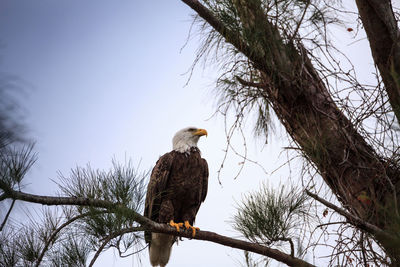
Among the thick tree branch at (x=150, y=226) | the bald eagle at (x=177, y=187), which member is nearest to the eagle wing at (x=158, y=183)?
the bald eagle at (x=177, y=187)

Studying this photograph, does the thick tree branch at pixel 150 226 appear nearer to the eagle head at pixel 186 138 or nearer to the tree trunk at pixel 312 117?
the tree trunk at pixel 312 117

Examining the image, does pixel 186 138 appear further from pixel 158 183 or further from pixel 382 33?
pixel 382 33

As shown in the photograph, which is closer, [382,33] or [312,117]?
[382,33]

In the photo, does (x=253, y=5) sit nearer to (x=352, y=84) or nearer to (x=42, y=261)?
(x=352, y=84)

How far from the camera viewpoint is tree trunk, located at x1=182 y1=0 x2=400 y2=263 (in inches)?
97.2

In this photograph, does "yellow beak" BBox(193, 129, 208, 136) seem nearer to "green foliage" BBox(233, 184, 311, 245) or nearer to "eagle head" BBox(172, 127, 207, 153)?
"eagle head" BBox(172, 127, 207, 153)

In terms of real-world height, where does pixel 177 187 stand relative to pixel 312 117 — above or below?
above

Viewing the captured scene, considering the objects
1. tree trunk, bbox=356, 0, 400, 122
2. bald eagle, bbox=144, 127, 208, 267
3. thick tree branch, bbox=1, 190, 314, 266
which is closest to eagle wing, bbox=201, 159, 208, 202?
bald eagle, bbox=144, 127, 208, 267

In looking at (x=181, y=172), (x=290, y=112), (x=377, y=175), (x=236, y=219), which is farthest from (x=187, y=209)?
(x=377, y=175)

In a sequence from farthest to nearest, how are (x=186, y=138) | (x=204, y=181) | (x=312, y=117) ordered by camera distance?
1. (x=186, y=138)
2. (x=204, y=181)
3. (x=312, y=117)

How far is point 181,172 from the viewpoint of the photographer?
3928mm

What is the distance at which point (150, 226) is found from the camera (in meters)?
2.34

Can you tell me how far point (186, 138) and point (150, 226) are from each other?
203 cm

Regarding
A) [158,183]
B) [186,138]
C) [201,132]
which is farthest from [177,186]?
[201,132]
